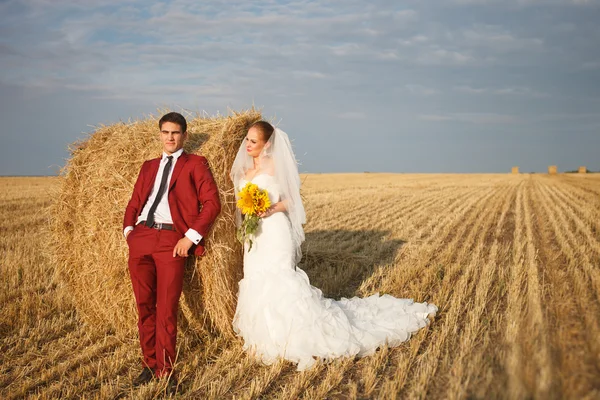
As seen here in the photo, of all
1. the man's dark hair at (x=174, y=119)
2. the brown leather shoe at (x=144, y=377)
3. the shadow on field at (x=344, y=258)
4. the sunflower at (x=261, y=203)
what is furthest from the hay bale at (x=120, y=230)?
the shadow on field at (x=344, y=258)

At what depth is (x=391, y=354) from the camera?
432cm

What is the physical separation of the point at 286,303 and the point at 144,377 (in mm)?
1317

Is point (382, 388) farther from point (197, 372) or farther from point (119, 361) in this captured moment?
point (119, 361)

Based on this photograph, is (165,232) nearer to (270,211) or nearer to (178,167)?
(178,167)

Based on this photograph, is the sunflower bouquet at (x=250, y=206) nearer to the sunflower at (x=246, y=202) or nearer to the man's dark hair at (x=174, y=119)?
the sunflower at (x=246, y=202)

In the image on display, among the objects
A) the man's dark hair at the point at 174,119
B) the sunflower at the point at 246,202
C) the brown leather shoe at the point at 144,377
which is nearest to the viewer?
the brown leather shoe at the point at 144,377

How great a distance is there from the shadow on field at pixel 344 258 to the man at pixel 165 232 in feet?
8.57

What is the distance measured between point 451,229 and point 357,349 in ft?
25.8

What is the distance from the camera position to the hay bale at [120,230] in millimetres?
4573

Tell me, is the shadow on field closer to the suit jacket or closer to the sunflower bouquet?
the sunflower bouquet

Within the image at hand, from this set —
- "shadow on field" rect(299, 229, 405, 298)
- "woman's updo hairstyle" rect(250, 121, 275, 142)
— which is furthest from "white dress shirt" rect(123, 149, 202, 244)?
"shadow on field" rect(299, 229, 405, 298)

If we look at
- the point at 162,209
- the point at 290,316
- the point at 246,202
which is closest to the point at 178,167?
the point at 162,209

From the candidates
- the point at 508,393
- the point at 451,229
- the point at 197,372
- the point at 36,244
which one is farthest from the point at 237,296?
the point at 451,229

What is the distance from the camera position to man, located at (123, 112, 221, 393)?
3959 millimetres
